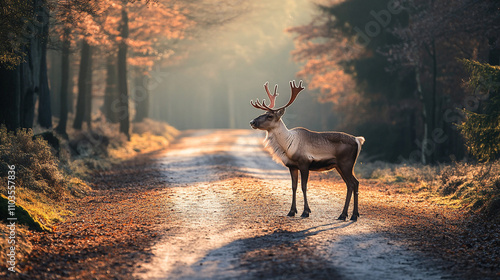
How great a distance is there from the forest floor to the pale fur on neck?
1.38 m

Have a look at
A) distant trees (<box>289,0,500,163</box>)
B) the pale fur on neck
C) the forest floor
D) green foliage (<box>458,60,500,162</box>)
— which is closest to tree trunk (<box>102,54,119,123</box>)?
distant trees (<box>289,0,500,163</box>)

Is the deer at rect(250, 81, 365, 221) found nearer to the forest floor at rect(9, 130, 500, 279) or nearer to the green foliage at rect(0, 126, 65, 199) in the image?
the forest floor at rect(9, 130, 500, 279)

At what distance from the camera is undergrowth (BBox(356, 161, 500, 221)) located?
12969 millimetres

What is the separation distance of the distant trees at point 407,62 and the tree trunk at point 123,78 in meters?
10.8

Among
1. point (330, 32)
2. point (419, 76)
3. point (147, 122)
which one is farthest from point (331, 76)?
point (147, 122)

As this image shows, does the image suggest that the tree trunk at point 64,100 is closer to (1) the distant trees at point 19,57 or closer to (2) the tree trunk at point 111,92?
(1) the distant trees at point 19,57

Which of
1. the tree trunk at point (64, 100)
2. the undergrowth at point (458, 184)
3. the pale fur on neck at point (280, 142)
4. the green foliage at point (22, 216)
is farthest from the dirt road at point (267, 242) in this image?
the tree trunk at point (64, 100)

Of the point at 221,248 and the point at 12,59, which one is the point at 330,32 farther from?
the point at 221,248

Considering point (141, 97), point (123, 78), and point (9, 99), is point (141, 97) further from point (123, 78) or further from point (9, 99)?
point (9, 99)

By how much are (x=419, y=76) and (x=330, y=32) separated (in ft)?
26.5

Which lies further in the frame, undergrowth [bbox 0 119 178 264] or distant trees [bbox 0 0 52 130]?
distant trees [bbox 0 0 52 130]

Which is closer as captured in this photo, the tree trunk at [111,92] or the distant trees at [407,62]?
the distant trees at [407,62]

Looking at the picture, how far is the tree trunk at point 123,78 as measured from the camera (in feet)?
100

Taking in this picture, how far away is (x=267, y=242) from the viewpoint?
30.7 ft
